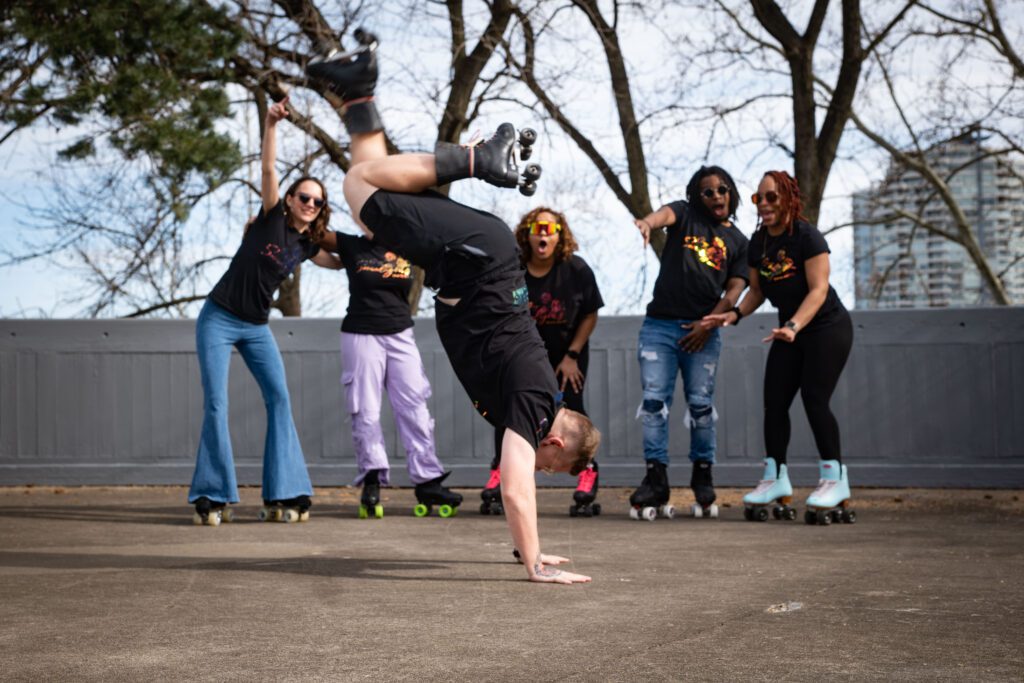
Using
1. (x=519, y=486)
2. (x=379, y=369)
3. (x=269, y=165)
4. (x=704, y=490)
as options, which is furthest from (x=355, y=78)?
(x=704, y=490)

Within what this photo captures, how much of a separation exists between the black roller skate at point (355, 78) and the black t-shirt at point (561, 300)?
2954 mm

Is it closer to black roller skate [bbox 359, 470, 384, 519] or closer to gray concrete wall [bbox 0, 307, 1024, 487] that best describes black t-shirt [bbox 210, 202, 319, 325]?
black roller skate [bbox 359, 470, 384, 519]

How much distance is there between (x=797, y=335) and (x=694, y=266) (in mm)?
751

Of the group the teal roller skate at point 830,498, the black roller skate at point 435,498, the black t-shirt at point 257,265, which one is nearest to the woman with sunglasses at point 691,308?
the teal roller skate at point 830,498

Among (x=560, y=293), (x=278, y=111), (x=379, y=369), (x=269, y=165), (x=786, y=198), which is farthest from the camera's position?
(x=379, y=369)

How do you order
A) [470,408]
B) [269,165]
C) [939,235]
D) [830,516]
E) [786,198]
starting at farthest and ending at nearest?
[939,235] → [470,408] → [830,516] → [786,198] → [269,165]

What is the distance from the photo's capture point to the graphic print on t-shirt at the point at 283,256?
719 centimetres

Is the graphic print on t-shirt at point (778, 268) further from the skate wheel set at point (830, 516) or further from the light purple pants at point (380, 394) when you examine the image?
the light purple pants at point (380, 394)

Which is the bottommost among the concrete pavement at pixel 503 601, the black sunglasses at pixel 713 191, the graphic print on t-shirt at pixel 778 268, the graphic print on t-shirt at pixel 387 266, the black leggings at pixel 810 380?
the concrete pavement at pixel 503 601

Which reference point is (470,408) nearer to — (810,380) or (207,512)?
(207,512)

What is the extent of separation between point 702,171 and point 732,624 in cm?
425

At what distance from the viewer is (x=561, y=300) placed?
7.55 meters

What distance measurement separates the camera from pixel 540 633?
382cm

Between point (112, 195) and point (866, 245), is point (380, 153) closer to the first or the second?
point (112, 195)
